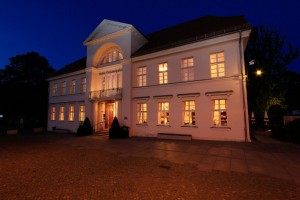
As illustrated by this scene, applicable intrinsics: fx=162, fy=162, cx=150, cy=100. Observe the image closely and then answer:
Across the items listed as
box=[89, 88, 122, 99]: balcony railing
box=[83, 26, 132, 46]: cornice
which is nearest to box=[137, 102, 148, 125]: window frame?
box=[89, 88, 122, 99]: balcony railing

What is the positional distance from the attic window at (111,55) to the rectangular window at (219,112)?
11363 millimetres

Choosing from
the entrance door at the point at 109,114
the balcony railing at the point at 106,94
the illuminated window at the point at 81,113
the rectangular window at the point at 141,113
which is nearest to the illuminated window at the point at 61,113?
the illuminated window at the point at 81,113

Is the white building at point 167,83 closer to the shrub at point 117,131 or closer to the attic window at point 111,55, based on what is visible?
the attic window at point 111,55

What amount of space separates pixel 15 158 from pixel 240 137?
1377 centimetres

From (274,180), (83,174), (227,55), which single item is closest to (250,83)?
(227,55)

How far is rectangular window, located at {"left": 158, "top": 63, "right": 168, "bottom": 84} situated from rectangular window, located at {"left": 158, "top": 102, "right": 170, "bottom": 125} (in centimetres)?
214

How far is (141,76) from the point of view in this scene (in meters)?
16.5

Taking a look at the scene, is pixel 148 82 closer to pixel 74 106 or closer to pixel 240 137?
pixel 240 137

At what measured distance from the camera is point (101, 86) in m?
19.4

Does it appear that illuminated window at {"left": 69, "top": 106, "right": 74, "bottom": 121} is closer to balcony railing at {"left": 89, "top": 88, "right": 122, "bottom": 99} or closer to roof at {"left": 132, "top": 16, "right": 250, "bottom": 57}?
balcony railing at {"left": 89, "top": 88, "right": 122, "bottom": 99}

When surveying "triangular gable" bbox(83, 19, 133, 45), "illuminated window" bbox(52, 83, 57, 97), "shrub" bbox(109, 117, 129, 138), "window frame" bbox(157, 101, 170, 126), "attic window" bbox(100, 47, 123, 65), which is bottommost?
"shrub" bbox(109, 117, 129, 138)

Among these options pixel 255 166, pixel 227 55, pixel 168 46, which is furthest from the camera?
pixel 168 46

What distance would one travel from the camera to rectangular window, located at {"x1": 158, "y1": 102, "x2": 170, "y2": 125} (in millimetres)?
14703

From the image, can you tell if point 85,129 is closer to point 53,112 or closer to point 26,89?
point 53,112
